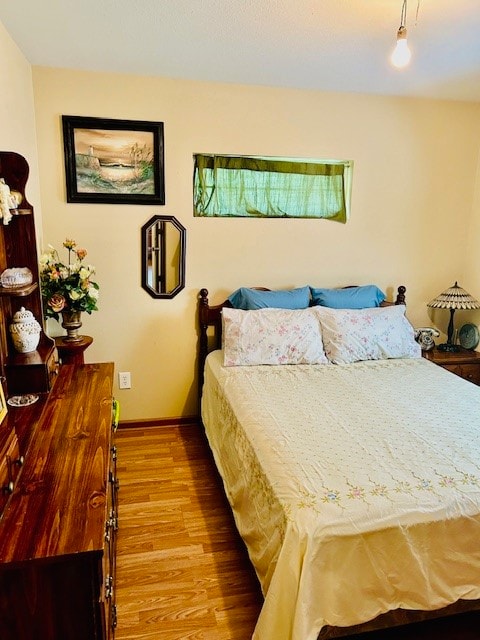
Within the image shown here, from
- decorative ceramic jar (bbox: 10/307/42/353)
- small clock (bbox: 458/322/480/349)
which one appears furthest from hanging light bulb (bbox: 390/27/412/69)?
small clock (bbox: 458/322/480/349)

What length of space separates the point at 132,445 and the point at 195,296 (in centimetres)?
113

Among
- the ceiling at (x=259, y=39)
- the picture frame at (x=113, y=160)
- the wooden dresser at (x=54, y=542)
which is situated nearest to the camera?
the wooden dresser at (x=54, y=542)

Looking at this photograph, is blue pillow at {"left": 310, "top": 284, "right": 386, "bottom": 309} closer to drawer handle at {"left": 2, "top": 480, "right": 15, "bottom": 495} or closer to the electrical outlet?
the electrical outlet

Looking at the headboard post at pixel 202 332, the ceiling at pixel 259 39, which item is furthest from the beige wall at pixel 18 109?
the headboard post at pixel 202 332

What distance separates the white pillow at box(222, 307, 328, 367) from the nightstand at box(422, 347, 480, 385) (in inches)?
36.4

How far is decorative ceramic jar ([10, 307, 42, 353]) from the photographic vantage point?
1.91m

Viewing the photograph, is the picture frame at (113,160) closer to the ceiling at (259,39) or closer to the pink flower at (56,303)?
the ceiling at (259,39)

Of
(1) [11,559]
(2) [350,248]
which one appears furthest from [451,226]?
(1) [11,559]

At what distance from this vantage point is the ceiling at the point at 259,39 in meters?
1.89

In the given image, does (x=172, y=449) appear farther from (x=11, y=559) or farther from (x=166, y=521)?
(x=11, y=559)

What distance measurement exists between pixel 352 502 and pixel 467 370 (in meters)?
2.20

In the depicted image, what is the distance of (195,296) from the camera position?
314 centimetres

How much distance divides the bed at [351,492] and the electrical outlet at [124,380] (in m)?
0.82

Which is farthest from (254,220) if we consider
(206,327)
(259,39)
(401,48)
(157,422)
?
(157,422)
